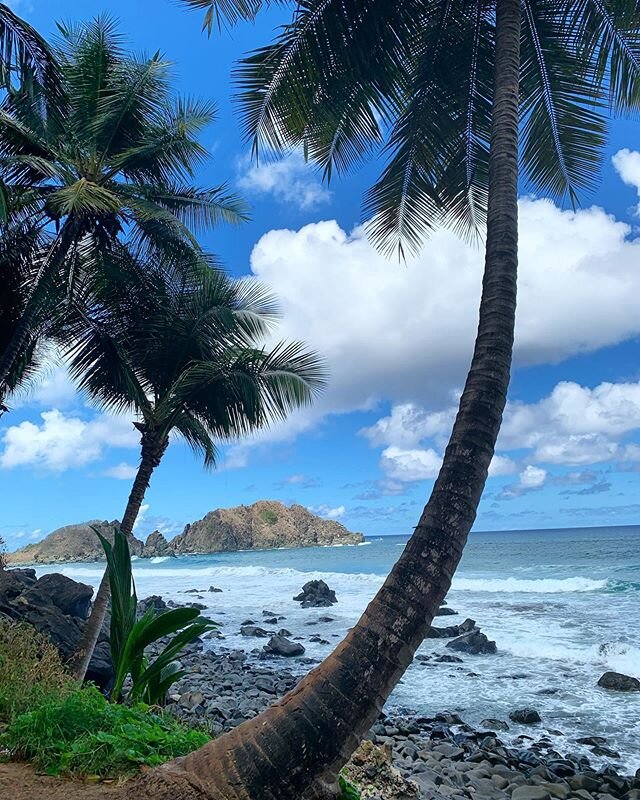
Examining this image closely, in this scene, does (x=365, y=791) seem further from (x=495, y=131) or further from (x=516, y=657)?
(x=516, y=657)

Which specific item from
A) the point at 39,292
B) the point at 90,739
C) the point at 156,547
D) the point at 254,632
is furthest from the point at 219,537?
the point at 90,739

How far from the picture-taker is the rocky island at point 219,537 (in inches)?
3910

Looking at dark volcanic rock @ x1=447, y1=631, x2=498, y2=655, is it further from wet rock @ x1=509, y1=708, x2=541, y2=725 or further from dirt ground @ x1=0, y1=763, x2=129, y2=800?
dirt ground @ x1=0, y1=763, x2=129, y2=800

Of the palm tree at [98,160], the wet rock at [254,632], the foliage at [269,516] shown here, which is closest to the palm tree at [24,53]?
the palm tree at [98,160]

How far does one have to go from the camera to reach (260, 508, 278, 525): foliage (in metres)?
105

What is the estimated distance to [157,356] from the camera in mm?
11430

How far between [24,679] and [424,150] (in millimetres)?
7456

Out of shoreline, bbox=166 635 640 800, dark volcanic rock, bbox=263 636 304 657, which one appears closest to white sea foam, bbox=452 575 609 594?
dark volcanic rock, bbox=263 636 304 657

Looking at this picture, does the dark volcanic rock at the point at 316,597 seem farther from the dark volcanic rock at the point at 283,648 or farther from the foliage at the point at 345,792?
the foliage at the point at 345,792

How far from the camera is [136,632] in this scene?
5.03m

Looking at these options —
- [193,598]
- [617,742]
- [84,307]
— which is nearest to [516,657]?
[617,742]

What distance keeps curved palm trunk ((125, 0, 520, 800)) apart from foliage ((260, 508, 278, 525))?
104 m

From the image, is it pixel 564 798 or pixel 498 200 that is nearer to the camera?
pixel 498 200

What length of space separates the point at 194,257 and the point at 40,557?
10100 centimetres
